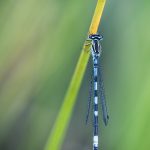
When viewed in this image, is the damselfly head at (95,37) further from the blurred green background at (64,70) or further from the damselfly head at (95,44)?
the blurred green background at (64,70)

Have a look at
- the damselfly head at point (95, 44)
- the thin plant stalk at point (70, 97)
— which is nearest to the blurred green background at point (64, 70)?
the thin plant stalk at point (70, 97)

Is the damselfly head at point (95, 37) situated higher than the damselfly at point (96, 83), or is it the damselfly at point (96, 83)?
the damselfly head at point (95, 37)

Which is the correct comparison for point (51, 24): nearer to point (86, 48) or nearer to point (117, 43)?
point (86, 48)

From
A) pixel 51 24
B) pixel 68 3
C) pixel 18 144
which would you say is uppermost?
pixel 68 3

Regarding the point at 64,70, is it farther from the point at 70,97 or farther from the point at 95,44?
the point at 95,44

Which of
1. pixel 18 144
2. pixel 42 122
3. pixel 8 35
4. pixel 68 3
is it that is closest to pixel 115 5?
pixel 68 3

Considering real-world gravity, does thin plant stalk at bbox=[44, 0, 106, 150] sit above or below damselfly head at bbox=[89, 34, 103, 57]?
below

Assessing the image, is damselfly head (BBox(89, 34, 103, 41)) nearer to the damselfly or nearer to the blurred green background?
the damselfly

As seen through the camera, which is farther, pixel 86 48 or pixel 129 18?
pixel 129 18

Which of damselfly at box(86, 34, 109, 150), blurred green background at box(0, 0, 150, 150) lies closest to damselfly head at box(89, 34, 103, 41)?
damselfly at box(86, 34, 109, 150)
